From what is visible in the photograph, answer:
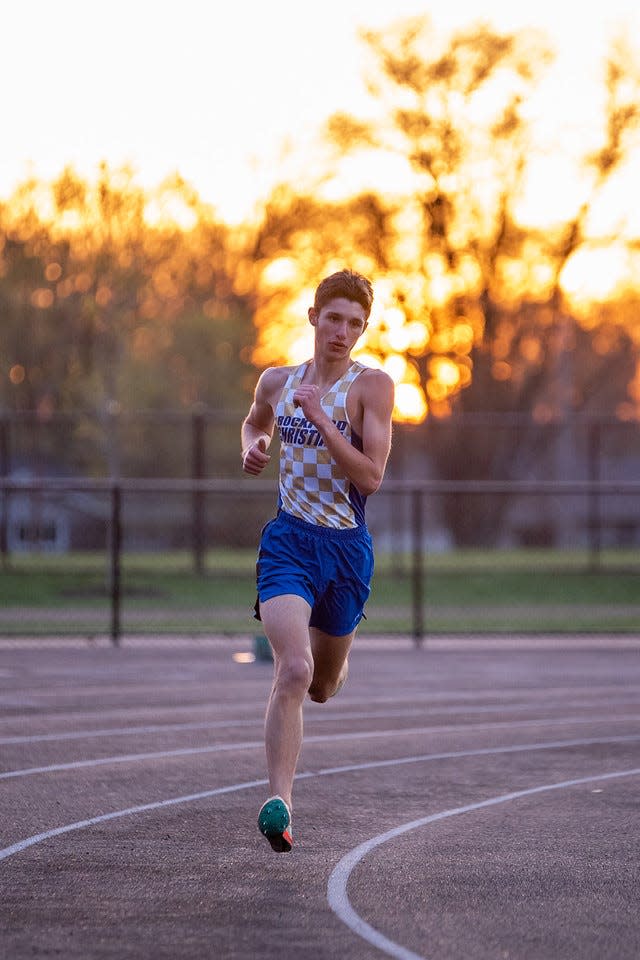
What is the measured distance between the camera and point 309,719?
1202 centimetres

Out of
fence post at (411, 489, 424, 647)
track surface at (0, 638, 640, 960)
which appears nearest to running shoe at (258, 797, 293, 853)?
track surface at (0, 638, 640, 960)

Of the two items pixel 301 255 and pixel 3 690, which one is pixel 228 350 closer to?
pixel 301 255

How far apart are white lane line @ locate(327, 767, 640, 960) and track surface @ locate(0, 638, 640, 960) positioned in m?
0.01

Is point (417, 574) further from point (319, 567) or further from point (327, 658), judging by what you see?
point (319, 567)

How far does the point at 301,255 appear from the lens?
4203cm

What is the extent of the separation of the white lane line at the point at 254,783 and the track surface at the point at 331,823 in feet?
0.08

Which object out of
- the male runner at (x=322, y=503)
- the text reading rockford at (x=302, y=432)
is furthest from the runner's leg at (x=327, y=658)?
the text reading rockford at (x=302, y=432)

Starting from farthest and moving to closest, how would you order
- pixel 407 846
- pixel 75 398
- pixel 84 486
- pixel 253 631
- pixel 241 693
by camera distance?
pixel 75 398, pixel 253 631, pixel 84 486, pixel 241 693, pixel 407 846

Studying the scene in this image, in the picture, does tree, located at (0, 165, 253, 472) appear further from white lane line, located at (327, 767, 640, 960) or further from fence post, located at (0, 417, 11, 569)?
white lane line, located at (327, 767, 640, 960)

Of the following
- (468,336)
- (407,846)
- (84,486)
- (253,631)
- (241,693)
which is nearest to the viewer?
(407,846)

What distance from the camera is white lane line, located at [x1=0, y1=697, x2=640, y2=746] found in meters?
10.9

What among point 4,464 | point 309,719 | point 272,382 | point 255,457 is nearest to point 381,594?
point 4,464

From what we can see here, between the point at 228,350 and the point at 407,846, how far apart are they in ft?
117

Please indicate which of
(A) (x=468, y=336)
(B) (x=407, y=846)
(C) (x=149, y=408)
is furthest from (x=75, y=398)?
(B) (x=407, y=846)
